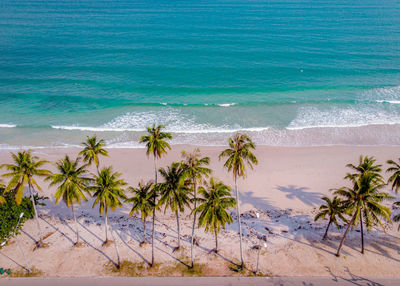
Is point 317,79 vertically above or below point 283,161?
above

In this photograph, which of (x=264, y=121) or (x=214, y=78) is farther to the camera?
(x=214, y=78)

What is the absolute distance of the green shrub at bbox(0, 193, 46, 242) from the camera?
27.3 meters

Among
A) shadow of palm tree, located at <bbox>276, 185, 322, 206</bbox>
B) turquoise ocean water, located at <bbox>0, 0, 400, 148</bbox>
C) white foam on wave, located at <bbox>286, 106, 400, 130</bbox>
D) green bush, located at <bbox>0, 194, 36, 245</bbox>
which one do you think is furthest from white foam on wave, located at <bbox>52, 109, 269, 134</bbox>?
green bush, located at <bbox>0, 194, 36, 245</bbox>

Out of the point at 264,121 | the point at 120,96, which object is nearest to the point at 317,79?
the point at 264,121

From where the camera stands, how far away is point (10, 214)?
28266 millimetres

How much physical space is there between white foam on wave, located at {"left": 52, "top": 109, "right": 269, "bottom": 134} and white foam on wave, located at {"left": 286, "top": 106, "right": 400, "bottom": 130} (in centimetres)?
909

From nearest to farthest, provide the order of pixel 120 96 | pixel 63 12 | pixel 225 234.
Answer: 1. pixel 225 234
2. pixel 120 96
3. pixel 63 12

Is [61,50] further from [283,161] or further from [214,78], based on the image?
[283,161]

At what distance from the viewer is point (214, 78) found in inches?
2874

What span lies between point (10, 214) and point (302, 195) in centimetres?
3496

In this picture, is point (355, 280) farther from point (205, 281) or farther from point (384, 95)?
point (384, 95)

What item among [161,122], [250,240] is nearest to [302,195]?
[250,240]

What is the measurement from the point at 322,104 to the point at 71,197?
5553 centimetres

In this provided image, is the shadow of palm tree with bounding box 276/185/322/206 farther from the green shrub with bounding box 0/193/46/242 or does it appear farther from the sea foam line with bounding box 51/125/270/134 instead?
the green shrub with bounding box 0/193/46/242
